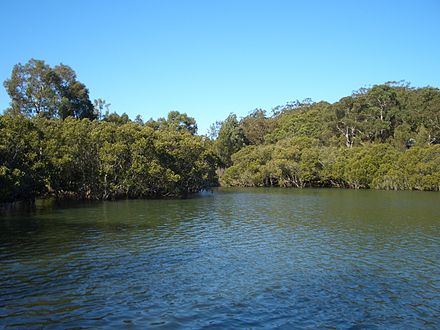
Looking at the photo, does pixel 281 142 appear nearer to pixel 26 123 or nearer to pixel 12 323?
pixel 26 123

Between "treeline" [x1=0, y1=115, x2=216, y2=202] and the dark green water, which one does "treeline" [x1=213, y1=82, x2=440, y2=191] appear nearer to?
"treeline" [x1=0, y1=115, x2=216, y2=202]

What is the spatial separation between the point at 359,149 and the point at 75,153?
6599cm

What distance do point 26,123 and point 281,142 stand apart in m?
77.3

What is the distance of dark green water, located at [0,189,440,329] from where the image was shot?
46.9ft

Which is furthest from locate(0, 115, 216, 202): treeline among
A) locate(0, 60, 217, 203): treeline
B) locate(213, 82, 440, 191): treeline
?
locate(213, 82, 440, 191): treeline

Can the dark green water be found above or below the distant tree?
below

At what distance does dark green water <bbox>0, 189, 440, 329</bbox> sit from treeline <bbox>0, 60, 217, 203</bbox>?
12130 millimetres

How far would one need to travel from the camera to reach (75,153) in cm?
5703

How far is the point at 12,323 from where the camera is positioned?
13.3 meters

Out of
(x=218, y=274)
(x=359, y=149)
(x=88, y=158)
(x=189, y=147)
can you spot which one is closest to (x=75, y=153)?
(x=88, y=158)

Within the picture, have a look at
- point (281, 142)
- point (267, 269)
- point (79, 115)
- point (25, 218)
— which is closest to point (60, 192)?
point (25, 218)

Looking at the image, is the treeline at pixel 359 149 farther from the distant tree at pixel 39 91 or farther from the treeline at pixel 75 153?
Answer: the distant tree at pixel 39 91

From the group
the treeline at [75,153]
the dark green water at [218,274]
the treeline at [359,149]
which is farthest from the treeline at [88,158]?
the treeline at [359,149]

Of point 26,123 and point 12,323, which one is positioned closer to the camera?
point 12,323
